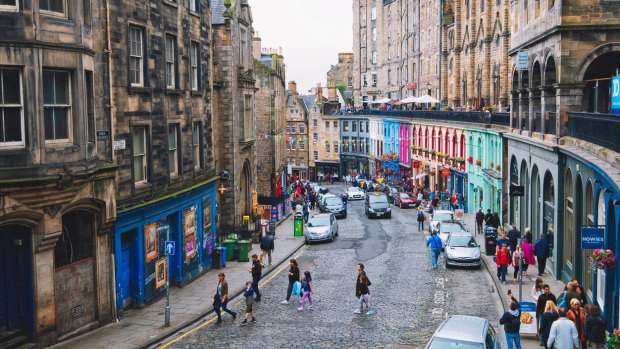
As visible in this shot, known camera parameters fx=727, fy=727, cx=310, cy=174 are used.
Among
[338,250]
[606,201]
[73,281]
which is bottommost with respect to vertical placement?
[338,250]

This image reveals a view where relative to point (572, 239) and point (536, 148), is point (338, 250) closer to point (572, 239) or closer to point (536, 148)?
point (536, 148)

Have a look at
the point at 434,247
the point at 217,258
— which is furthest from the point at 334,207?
the point at 434,247

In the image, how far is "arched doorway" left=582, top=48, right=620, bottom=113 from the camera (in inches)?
1097

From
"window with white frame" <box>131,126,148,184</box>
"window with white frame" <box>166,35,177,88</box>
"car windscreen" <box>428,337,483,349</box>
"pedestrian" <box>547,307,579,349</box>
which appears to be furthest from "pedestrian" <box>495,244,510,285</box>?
"window with white frame" <box>166,35,177,88</box>

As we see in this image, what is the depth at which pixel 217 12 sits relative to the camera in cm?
3950

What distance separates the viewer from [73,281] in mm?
19609

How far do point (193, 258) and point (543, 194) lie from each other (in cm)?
1426

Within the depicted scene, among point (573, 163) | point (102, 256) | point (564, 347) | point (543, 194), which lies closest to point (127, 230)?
point (102, 256)

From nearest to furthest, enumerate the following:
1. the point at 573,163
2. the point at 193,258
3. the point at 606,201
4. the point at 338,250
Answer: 1. the point at 606,201
2. the point at 573,163
3. the point at 193,258
4. the point at 338,250

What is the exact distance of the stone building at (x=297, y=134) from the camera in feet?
338

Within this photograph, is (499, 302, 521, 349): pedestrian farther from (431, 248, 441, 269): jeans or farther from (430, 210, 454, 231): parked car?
(430, 210, 454, 231): parked car

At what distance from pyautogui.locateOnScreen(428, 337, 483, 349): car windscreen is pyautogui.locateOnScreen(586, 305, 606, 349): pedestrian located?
121 inches

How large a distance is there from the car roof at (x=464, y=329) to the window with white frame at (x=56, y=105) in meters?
10.8

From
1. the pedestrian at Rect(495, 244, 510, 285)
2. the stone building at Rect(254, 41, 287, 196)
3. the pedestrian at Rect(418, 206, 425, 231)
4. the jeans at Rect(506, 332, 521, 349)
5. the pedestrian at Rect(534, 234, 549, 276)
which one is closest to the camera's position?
the jeans at Rect(506, 332, 521, 349)
